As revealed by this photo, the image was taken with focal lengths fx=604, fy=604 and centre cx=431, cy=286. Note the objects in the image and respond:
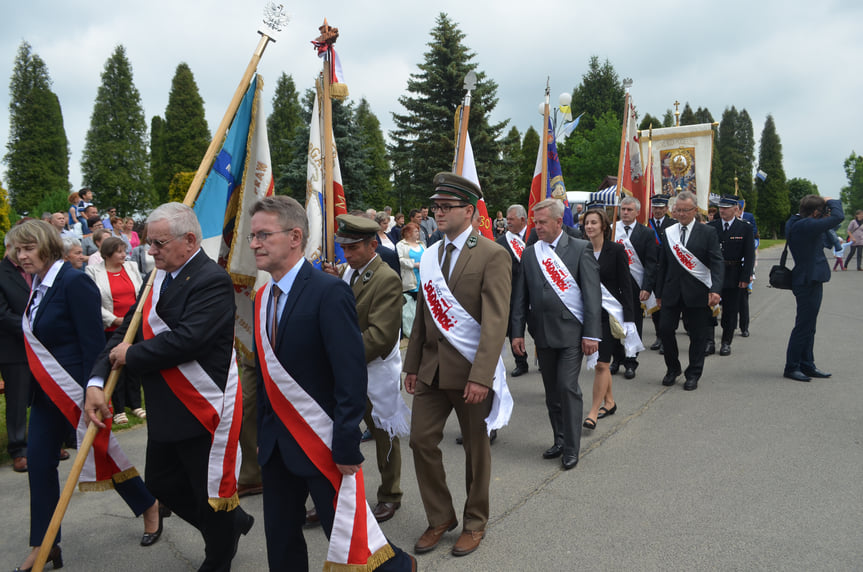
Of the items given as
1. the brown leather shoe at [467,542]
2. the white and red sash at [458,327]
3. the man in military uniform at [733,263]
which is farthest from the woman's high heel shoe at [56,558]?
the man in military uniform at [733,263]

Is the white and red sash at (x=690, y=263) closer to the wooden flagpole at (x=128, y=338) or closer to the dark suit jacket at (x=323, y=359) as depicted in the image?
the wooden flagpole at (x=128, y=338)

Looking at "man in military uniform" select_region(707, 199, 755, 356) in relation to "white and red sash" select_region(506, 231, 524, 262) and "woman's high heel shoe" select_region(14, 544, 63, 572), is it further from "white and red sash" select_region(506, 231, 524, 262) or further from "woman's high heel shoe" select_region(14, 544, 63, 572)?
"woman's high heel shoe" select_region(14, 544, 63, 572)

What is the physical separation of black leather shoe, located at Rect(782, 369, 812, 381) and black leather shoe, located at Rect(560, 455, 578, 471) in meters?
3.96

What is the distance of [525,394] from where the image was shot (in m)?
7.01

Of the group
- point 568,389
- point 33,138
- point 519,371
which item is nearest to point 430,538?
point 568,389

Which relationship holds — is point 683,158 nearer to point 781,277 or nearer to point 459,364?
point 781,277

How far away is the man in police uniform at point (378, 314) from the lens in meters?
3.82

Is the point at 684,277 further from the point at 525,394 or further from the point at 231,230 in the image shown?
the point at 231,230

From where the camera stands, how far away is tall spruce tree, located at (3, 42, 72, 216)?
36781 millimetres

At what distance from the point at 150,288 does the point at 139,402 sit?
4.11 metres

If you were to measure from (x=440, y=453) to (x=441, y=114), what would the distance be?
1243 inches

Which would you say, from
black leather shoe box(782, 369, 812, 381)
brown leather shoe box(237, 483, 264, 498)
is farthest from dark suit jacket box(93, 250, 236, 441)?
black leather shoe box(782, 369, 812, 381)

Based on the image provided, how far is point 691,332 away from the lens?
7.05 m

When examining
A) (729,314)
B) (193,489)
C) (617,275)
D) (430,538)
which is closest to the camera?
(193,489)
